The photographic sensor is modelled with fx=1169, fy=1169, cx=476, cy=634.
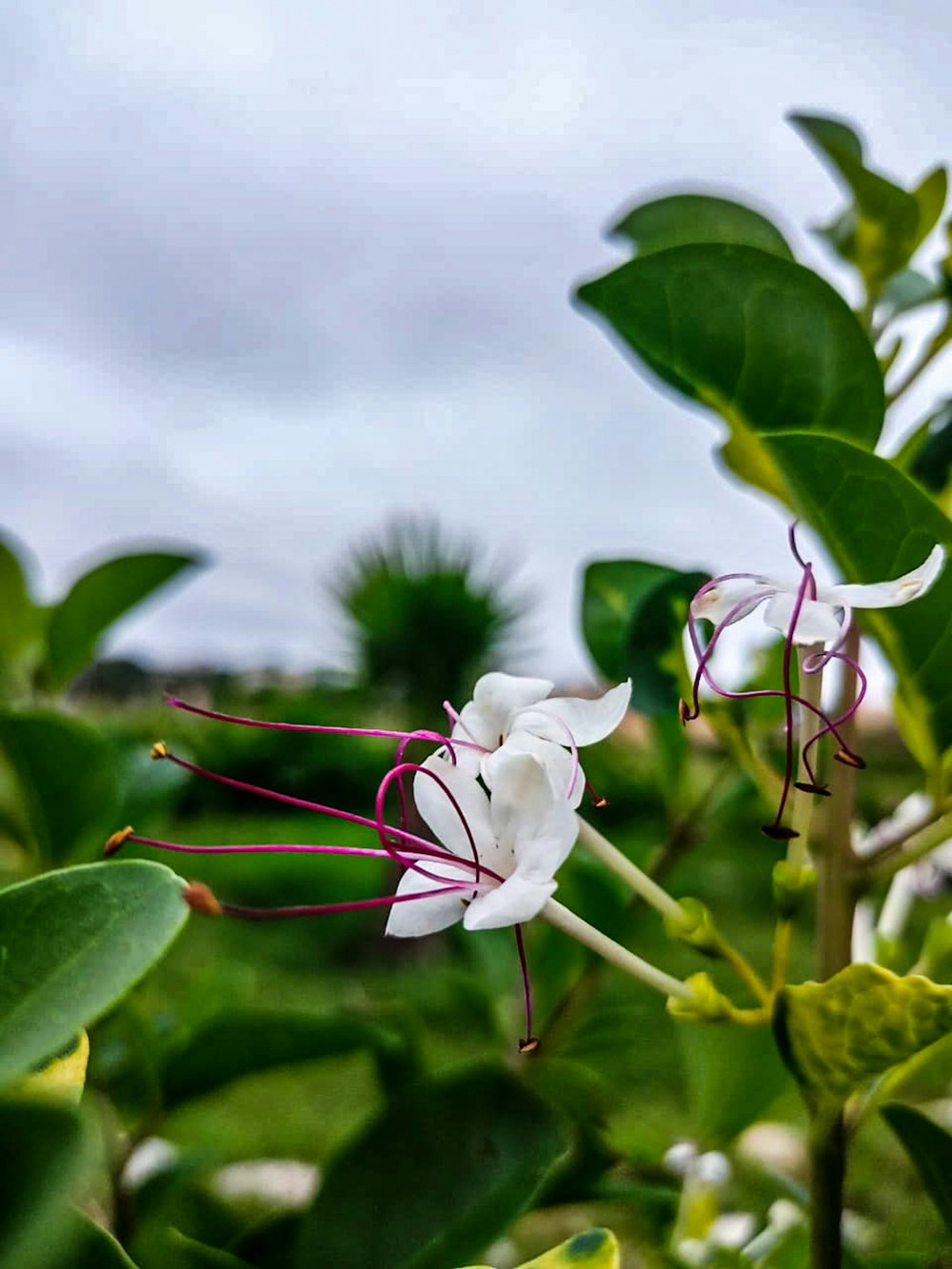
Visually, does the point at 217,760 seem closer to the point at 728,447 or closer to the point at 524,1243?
the point at 524,1243

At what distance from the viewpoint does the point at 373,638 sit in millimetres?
3301

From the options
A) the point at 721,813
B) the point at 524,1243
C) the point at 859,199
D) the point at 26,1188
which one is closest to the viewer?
the point at 26,1188

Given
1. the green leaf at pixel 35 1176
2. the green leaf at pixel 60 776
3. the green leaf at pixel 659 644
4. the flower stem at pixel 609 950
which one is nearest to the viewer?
the green leaf at pixel 35 1176

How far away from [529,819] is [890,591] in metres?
0.10

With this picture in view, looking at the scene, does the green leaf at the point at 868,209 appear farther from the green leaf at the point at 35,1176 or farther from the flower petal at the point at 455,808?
the green leaf at the point at 35,1176

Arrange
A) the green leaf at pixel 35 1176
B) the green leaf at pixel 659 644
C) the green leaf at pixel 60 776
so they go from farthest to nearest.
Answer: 1. the green leaf at pixel 60 776
2. the green leaf at pixel 659 644
3. the green leaf at pixel 35 1176

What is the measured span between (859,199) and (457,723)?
30cm

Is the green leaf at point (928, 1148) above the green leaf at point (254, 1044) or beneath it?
above

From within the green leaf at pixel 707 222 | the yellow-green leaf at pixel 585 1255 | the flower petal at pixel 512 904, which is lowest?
the yellow-green leaf at pixel 585 1255

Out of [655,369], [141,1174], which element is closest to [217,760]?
[141,1174]

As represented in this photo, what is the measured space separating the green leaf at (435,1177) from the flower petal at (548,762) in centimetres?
13

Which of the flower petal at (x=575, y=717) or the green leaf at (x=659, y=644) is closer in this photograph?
the flower petal at (x=575, y=717)

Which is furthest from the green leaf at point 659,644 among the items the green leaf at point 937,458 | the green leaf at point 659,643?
the green leaf at point 937,458

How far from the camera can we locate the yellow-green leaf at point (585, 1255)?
0.83 ft
